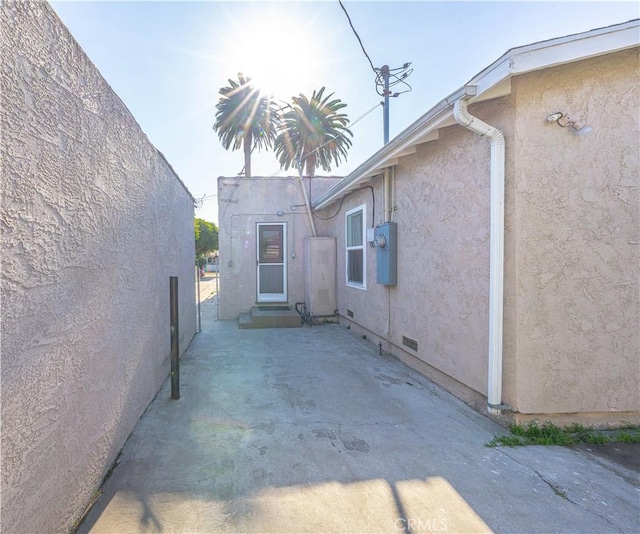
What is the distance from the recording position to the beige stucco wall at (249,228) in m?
7.96

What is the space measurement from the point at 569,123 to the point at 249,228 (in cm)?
668

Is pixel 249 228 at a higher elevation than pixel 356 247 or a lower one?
higher

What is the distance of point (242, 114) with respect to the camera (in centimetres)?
1407

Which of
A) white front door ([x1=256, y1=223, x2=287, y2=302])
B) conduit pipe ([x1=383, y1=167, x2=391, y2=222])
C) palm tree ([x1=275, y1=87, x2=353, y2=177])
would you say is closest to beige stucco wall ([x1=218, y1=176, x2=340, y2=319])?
white front door ([x1=256, y1=223, x2=287, y2=302])

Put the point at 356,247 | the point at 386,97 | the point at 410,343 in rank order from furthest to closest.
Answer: the point at 386,97
the point at 356,247
the point at 410,343

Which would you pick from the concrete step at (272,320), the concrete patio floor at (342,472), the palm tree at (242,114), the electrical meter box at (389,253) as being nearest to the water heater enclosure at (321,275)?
the concrete step at (272,320)

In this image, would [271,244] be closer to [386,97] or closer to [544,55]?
[386,97]

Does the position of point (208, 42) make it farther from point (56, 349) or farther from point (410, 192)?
point (56, 349)

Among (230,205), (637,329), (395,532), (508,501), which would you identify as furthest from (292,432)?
(230,205)

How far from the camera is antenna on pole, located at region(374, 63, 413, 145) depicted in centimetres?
812

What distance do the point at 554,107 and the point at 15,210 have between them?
374 centimetres

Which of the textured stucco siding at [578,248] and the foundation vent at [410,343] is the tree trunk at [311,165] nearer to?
the foundation vent at [410,343]

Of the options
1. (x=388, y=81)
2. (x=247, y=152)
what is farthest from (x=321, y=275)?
(x=247, y=152)

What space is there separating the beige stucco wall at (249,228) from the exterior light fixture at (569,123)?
6.00 metres
